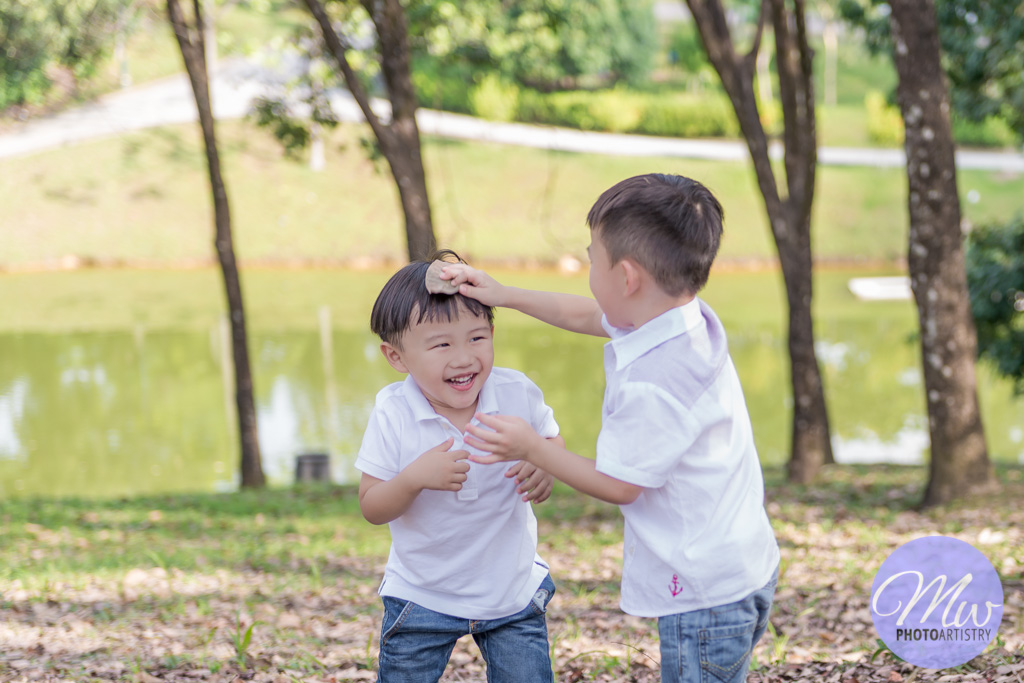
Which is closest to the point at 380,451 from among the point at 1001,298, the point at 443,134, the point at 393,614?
the point at 393,614

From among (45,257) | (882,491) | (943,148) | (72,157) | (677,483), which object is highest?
(72,157)

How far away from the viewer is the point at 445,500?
2.61m

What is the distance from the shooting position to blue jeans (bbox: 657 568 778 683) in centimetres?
234

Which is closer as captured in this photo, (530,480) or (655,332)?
(655,332)

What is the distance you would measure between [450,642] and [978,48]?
9.93 meters

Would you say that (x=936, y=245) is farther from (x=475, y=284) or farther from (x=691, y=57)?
(x=691, y=57)

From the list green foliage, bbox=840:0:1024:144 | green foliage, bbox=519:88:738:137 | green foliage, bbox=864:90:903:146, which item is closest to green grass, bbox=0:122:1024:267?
green foliage, bbox=519:88:738:137

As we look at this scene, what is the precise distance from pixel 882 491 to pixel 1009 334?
2871 millimetres

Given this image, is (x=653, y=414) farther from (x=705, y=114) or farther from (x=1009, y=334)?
(x=705, y=114)

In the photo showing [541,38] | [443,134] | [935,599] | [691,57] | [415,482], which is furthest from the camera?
[691,57]

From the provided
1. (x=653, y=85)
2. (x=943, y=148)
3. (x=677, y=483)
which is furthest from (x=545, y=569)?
(x=653, y=85)

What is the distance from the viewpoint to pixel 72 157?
95.6 ft

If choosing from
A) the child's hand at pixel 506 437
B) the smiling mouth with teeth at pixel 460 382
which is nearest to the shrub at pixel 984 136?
the smiling mouth with teeth at pixel 460 382

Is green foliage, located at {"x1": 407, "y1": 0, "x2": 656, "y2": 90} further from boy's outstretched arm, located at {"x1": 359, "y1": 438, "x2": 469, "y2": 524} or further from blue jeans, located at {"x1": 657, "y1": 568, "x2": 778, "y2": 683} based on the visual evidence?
blue jeans, located at {"x1": 657, "y1": 568, "x2": 778, "y2": 683}
